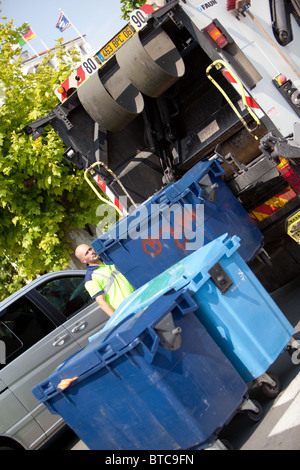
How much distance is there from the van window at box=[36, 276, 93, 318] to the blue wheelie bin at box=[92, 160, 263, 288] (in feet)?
4.44

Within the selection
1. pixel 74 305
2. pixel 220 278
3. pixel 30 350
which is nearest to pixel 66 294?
pixel 74 305

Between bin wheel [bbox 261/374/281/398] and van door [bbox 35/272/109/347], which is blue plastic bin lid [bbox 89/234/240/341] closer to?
bin wheel [bbox 261/374/281/398]

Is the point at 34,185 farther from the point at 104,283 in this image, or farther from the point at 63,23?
the point at 63,23

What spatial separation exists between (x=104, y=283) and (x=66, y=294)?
47.7 inches

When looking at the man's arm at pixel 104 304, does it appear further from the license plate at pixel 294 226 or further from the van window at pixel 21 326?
the license plate at pixel 294 226

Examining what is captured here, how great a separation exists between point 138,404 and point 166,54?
3278mm

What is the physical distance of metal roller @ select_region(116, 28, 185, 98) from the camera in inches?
184

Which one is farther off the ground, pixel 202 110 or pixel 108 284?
pixel 202 110

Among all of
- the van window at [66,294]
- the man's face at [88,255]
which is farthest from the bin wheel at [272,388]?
the van window at [66,294]

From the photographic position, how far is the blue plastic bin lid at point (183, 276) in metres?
3.31

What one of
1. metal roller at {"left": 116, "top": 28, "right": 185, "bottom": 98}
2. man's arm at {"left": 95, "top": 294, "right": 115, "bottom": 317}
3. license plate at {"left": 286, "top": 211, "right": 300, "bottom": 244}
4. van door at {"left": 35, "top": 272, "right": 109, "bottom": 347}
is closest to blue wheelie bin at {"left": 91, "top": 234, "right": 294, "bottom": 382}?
license plate at {"left": 286, "top": 211, "right": 300, "bottom": 244}

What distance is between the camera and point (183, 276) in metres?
3.32

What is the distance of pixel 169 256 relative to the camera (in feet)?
14.9

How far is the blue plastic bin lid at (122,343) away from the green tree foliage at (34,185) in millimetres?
5108
